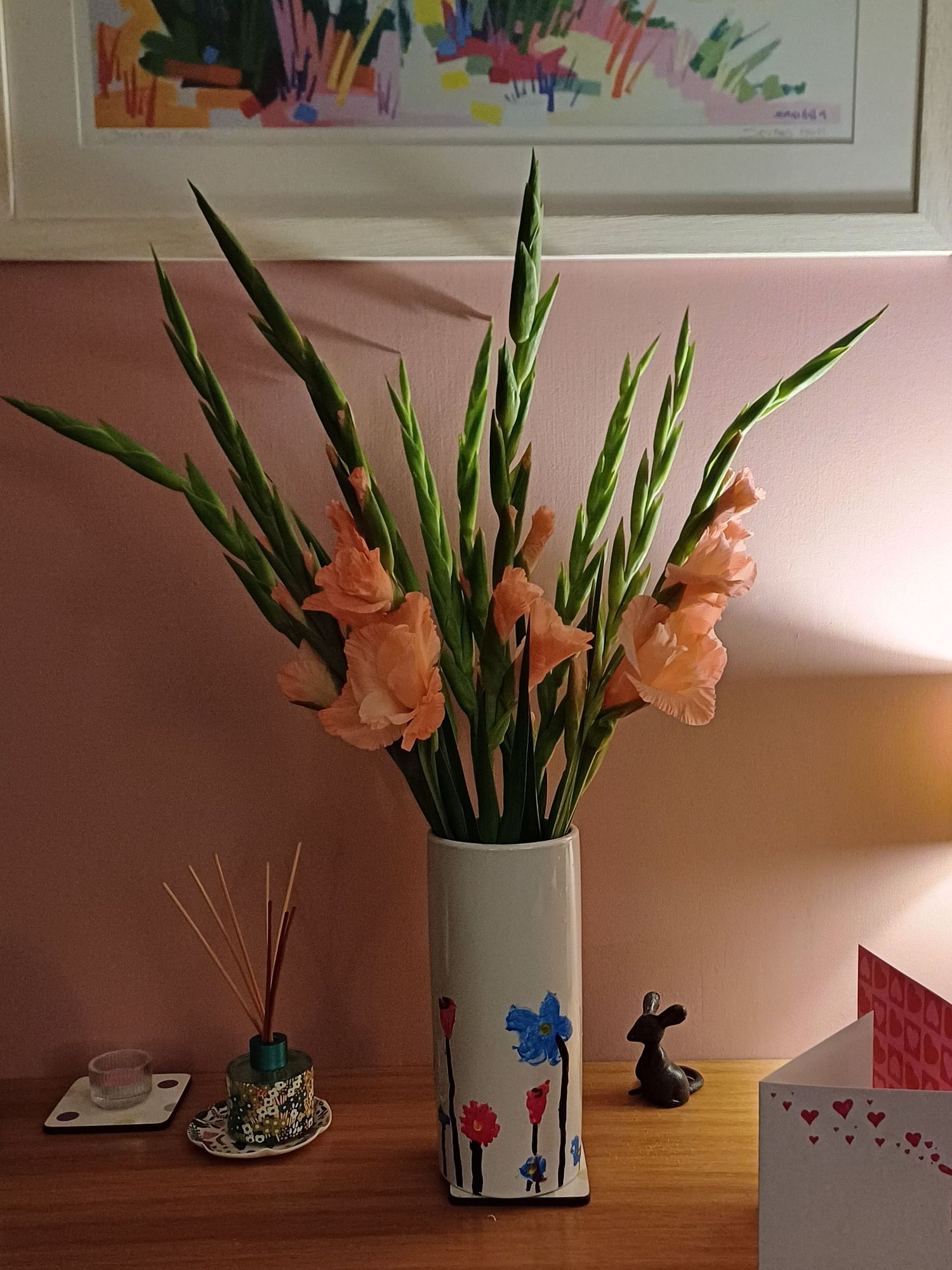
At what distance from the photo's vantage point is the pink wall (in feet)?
2.98

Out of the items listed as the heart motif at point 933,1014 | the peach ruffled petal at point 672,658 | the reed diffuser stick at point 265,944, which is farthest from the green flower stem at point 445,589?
the heart motif at point 933,1014

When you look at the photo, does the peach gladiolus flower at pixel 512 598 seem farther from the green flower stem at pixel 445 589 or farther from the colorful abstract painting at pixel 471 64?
the colorful abstract painting at pixel 471 64

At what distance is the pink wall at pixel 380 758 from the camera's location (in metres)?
0.91

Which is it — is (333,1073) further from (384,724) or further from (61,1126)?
(384,724)

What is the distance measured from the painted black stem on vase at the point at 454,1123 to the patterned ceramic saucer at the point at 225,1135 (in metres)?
0.12

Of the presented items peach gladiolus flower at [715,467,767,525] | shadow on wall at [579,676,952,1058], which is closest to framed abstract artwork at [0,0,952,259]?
peach gladiolus flower at [715,467,767,525]

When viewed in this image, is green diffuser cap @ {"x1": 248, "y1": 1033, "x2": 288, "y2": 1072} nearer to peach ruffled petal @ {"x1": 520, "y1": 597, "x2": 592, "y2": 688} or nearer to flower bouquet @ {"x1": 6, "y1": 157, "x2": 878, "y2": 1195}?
flower bouquet @ {"x1": 6, "y1": 157, "x2": 878, "y2": 1195}

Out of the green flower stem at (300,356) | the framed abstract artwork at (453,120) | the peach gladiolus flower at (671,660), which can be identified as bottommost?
the peach gladiolus flower at (671,660)

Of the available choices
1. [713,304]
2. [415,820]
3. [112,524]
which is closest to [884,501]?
[713,304]

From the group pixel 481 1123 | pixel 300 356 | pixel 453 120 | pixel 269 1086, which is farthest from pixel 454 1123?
pixel 453 120

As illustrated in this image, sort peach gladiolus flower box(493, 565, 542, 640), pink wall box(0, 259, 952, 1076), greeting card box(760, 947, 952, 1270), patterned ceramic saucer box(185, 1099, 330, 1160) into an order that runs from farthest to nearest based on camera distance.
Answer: pink wall box(0, 259, 952, 1076) < patterned ceramic saucer box(185, 1099, 330, 1160) < peach gladiolus flower box(493, 565, 542, 640) < greeting card box(760, 947, 952, 1270)

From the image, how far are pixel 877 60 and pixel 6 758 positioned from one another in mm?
890

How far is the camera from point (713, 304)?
920 mm

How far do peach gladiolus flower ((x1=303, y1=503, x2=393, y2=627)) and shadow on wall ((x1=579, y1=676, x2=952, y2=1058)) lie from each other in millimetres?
333
